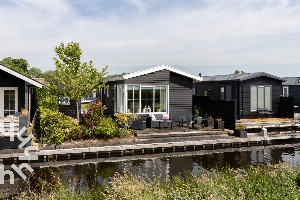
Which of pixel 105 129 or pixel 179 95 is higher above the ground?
pixel 179 95

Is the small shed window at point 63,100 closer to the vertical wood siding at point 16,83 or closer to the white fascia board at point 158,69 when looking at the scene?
the vertical wood siding at point 16,83

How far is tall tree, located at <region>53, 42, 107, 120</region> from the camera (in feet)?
57.0

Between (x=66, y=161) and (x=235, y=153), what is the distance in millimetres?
8877

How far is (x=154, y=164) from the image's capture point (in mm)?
12719

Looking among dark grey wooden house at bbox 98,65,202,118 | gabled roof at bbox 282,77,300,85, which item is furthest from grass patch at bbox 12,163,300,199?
gabled roof at bbox 282,77,300,85

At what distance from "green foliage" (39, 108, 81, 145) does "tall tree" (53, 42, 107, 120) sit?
3170 mm

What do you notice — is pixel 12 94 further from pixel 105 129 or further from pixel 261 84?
pixel 261 84

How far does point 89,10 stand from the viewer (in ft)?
58.6

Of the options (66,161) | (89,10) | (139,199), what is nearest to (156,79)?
(89,10)

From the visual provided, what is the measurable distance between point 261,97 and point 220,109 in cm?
632

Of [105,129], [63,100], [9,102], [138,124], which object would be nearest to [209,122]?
[138,124]

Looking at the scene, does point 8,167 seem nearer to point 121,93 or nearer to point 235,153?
point 121,93

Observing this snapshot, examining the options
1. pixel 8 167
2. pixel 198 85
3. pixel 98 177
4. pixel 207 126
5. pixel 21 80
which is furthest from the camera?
pixel 198 85

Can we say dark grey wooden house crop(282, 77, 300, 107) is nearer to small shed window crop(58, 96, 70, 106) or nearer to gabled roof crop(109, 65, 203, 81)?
gabled roof crop(109, 65, 203, 81)
